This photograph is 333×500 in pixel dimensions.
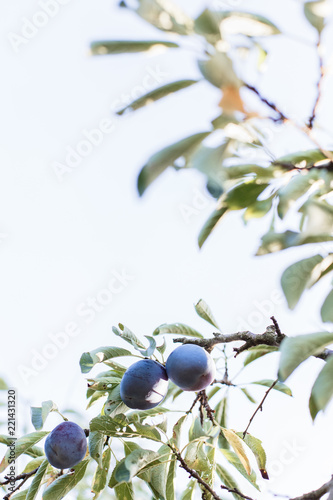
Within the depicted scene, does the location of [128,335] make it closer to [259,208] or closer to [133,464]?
[133,464]

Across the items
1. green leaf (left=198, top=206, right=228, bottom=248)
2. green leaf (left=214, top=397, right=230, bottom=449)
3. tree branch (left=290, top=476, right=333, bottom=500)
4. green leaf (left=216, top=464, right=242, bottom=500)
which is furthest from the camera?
green leaf (left=214, top=397, right=230, bottom=449)

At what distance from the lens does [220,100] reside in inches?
30.6

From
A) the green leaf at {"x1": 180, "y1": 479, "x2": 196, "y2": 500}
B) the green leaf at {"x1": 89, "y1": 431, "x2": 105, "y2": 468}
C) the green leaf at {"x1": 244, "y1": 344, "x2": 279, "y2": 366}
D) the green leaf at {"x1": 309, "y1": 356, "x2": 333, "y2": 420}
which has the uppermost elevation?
the green leaf at {"x1": 309, "y1": 356, "x2": 333, "y2": 420}

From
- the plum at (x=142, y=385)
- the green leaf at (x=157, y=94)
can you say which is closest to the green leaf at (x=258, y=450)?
the plum at (x=142, y=385)

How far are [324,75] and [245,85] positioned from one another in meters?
0.15

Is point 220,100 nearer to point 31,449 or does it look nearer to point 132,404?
point 132,404

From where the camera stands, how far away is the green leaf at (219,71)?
771 mm

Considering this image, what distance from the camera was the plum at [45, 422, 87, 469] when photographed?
1386 mm

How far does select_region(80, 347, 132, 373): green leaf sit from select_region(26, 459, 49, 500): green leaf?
14.9 inches

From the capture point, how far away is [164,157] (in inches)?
35.7

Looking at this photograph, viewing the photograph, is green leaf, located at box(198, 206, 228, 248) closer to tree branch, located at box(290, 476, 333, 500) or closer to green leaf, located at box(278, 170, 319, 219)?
green leaf, located at box(278, 170, 319, 219)

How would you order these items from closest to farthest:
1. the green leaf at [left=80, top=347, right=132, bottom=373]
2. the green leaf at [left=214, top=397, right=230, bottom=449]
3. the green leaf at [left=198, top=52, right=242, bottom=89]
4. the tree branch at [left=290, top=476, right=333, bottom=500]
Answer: the green leaf at [left=198, top=52, right=242, bottom=89] < the tree branch at [left=290, top=476, right=333, bottom=500] < the green leaf at [left=80, top=347, right=132, bottom=373] < the green leaf at [left=214, top=397, right=230, bottom=449]

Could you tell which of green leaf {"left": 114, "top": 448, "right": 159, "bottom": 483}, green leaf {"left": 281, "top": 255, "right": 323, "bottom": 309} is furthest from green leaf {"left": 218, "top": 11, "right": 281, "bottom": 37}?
green leaf {"left": 114, "top": 448, "right": 159, "bottom": 483}

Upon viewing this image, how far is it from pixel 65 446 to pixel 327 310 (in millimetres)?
911
